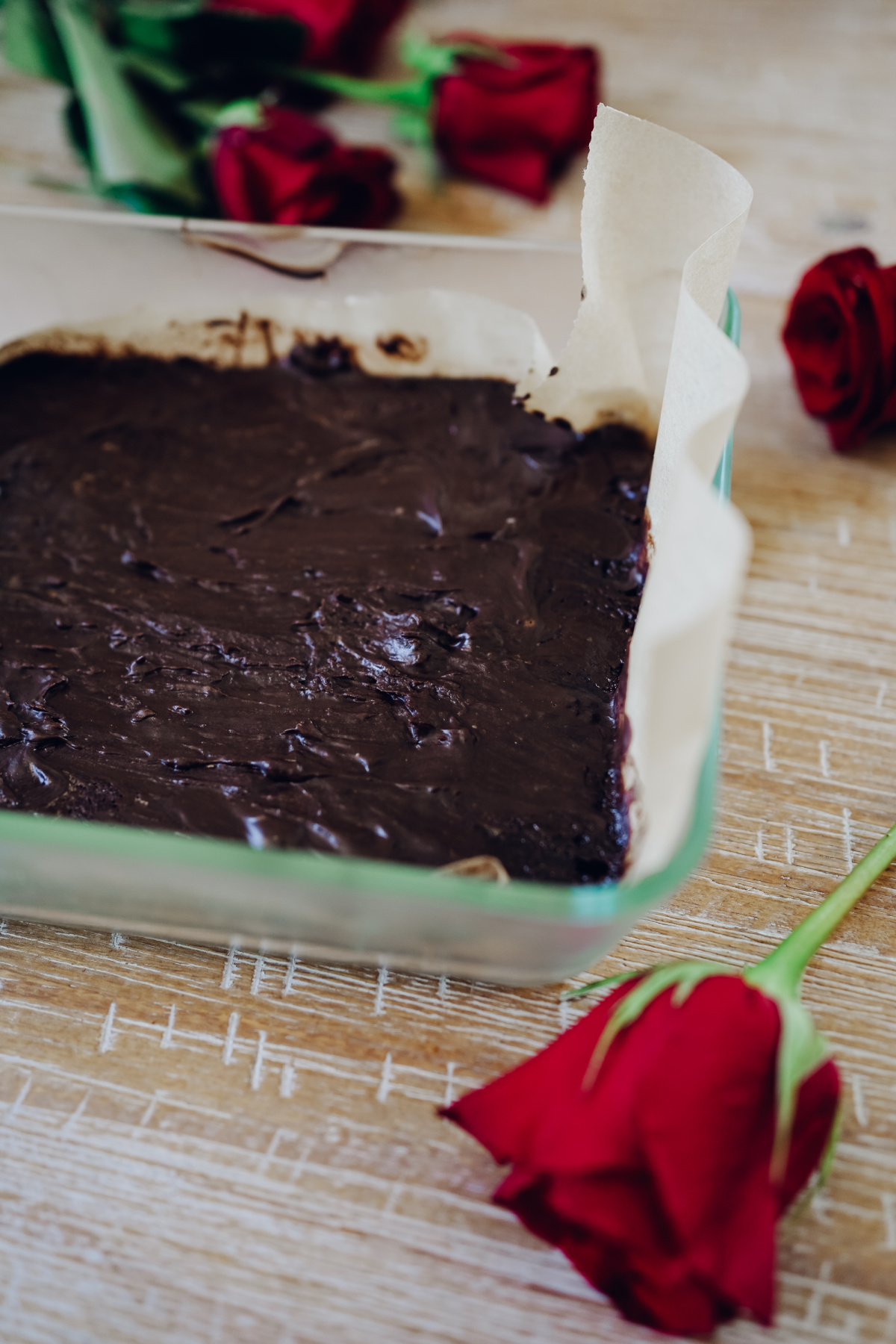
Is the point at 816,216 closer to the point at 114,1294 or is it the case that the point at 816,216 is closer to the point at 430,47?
the point at 430,47

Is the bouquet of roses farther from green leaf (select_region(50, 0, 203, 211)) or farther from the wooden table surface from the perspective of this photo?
the wooden table surface

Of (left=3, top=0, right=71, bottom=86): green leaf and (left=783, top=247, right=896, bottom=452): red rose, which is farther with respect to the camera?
(left=3, top=0, right=71, bottom=86): green leaf

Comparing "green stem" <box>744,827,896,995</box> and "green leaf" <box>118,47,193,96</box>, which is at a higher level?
"green leaf" <box>118,47,193,96</box>

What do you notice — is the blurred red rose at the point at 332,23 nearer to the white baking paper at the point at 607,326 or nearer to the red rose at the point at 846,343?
the white baking paper at the point at 607,326

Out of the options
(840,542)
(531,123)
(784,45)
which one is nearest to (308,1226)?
(840,542)

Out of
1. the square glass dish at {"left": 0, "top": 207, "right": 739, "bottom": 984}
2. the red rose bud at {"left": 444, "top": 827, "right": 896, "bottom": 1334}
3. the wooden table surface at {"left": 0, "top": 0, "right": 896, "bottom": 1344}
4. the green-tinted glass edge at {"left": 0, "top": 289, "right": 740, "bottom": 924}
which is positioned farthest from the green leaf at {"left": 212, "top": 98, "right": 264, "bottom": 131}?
the red rose bud at {"left": 444, "top": 827, "right": 896, "bottom": 1334}

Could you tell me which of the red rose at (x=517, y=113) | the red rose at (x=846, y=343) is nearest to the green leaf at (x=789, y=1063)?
the red rose at (x=846, y=343)

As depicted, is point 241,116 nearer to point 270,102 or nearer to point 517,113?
point 270,102
